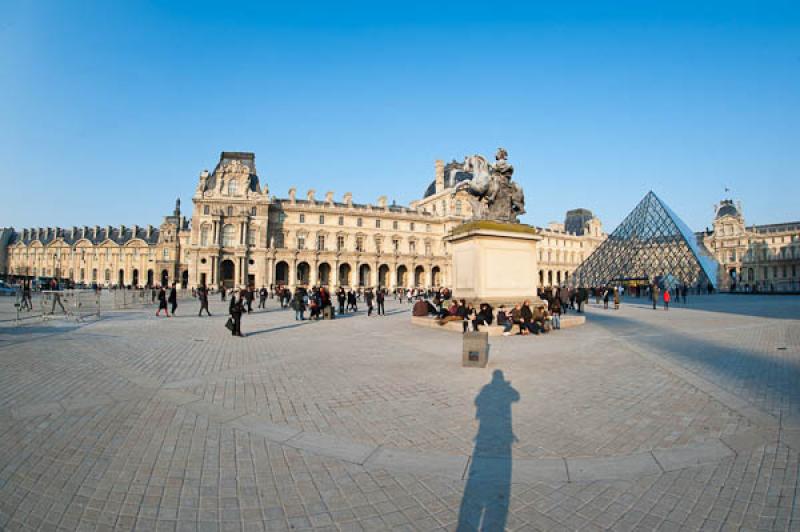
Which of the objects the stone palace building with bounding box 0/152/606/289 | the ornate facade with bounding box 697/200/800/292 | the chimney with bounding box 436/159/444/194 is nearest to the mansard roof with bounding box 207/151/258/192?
the stone palace building with bounding box 0/152/606/289

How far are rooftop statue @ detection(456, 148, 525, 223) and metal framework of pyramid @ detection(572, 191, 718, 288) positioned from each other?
43029 millimetres

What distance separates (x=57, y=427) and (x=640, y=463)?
562 centimetres

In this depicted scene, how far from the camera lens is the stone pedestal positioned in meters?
12.8

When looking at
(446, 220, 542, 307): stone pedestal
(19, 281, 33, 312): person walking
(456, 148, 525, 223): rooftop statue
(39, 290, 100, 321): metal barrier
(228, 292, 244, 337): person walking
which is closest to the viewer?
(228, 292, 244, 337): person walking

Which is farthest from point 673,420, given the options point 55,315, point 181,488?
point 55,315

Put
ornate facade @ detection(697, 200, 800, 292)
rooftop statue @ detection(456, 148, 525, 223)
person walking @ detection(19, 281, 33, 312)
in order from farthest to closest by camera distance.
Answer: ornate facade @ detection(697, 200, 800, 292), person walking @ detection(19, 281, 33, 312), rooftop statue @ detection(456, 148, 525, 223)

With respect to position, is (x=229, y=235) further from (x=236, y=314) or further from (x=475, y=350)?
(x=475, y=350)

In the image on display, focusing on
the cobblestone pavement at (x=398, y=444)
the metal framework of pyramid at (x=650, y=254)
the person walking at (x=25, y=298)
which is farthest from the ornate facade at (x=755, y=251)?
the person walking at (x=25, y=298)

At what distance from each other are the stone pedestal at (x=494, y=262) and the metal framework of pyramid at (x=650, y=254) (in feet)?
143

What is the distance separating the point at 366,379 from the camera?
19.9 feet

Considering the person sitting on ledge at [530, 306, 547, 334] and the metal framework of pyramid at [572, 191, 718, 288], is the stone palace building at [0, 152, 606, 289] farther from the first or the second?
the person sitting on ledge at [530, 306, 547, 334]

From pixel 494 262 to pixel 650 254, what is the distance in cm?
4968

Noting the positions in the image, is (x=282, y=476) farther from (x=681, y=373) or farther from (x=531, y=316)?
(x=531, y=316)

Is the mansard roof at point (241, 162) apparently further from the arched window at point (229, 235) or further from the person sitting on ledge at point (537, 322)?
the person sitting on ledge at point (537, 322)
